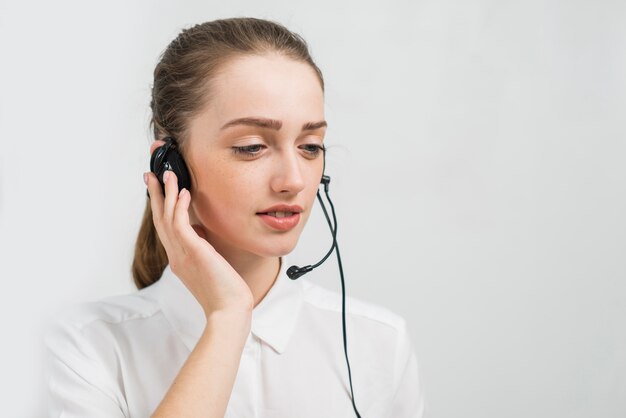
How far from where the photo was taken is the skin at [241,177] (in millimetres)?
1522

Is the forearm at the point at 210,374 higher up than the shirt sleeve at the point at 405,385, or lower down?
higher up

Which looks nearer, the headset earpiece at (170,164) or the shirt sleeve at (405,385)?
the headset earpiece at (170,164)

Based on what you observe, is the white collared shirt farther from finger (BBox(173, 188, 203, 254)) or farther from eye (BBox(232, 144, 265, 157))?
eye (BBox(232, 144, 265, 157))

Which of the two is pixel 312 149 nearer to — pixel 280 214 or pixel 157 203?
pixel 280 214

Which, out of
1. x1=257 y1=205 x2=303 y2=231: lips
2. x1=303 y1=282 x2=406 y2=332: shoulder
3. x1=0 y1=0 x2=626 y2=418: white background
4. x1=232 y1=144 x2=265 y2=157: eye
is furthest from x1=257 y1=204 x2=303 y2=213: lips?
x1=0 y1=0 x2=626 y2=418: white background

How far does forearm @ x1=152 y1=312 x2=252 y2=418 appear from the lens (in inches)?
53.2

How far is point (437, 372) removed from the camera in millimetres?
2496

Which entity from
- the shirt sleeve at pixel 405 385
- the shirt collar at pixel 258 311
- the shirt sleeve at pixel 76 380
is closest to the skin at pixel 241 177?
the shirt collar at pixel 258 311

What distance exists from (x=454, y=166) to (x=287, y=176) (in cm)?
106

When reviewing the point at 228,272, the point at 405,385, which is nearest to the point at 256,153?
the point at 228,272

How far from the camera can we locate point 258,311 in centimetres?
173

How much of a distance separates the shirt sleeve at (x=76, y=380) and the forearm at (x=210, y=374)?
0.74 ft

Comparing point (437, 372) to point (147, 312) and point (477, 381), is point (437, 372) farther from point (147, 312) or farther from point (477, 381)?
point (147, 312)

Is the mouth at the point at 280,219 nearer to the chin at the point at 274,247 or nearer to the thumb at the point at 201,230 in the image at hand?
the chin at the point at 274,247
